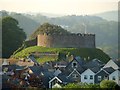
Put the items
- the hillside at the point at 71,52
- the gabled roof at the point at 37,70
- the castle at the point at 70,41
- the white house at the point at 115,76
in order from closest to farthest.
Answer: the white house at the point at 115,76
the gabled roof at the point at 37,70
the hillside at the point at 71,52
the castle at the point at 70,41

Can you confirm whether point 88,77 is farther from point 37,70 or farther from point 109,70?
point 37,70

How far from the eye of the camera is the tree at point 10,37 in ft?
187

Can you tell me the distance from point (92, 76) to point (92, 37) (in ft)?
76.7

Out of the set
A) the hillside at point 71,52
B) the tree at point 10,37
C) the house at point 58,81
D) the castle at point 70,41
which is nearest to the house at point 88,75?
the house at point 58,81

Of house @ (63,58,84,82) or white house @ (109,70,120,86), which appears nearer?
white house @ (109,70,120,86)

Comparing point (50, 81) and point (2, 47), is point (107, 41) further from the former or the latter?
point (50, 81)

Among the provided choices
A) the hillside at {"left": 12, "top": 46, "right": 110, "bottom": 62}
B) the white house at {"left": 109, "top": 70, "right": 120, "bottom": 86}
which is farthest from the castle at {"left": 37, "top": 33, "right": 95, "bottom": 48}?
the white house at {"left": 109, "top": 70, "right": 120, "bottom": 86}

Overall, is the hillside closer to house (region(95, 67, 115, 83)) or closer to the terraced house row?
the terraced house row

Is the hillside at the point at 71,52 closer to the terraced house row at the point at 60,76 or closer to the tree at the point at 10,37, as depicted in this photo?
the tree at the point at 10,37

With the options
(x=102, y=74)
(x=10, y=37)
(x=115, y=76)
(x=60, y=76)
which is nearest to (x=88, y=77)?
(x=102, y=74)

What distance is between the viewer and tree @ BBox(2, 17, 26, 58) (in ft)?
187

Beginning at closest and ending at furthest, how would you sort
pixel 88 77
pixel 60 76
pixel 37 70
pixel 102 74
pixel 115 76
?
1. pixel 60 76
2. pixel 115 76
3. pixel 102 74
4. pixel 88 77
5. pixel 37 70

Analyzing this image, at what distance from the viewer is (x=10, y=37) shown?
58188mm

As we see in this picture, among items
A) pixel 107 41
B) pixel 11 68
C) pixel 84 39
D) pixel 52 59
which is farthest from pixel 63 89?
pixel 107 41
